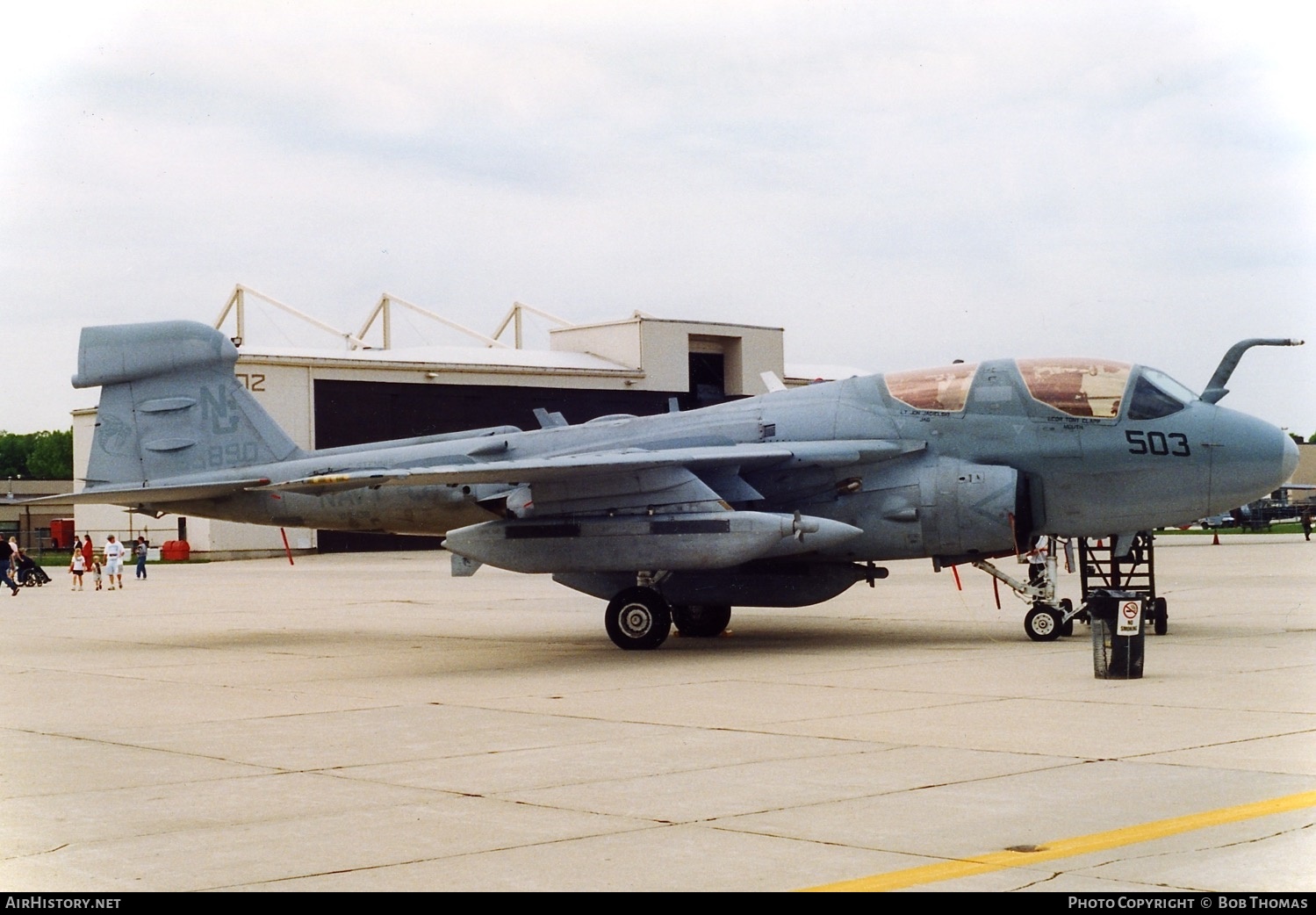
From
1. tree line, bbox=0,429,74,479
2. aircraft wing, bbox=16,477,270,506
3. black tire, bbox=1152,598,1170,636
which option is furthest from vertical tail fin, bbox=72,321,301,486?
tree line, bbox=0,429,74,479

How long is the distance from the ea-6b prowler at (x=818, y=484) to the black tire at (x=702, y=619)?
0.08 feet

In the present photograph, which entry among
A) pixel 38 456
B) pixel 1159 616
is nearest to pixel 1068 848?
pixel 1159 616

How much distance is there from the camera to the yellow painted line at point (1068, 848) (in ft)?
17.7

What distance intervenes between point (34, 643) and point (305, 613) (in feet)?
17.4

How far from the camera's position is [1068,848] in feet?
19.1

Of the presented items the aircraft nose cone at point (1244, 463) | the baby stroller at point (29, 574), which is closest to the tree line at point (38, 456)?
the baby stroller at point (29, 574)

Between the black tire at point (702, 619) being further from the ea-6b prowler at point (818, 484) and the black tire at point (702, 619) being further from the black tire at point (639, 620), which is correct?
the black tire at point (639, 620)

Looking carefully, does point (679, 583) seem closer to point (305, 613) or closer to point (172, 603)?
point (305, 613)

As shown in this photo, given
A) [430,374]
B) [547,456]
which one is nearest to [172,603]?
[547,456]

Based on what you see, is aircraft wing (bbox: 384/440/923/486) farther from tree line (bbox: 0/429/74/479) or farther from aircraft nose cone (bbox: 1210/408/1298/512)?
tree line (bbox: 0/429/74/479)

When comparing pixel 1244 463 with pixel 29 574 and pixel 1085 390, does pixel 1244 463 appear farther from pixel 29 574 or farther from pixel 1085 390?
pixel 29 574

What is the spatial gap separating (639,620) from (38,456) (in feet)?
493

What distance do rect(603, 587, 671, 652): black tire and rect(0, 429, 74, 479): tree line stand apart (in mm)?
139846

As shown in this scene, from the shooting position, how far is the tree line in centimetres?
14650
